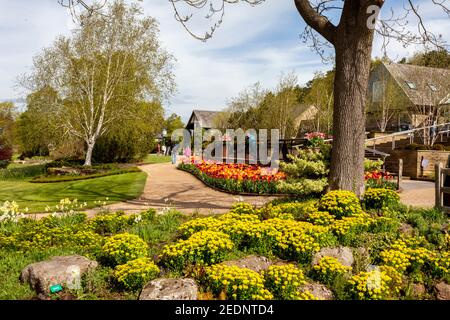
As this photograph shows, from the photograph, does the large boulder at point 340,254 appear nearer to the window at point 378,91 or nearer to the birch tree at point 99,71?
the birch tree at point 99,71

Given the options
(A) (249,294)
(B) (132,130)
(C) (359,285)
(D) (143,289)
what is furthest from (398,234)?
(B) (132,130)

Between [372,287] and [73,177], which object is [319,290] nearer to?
[372,287]

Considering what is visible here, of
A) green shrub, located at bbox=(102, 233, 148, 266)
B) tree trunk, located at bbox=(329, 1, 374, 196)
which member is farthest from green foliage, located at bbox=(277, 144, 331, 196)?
green shrub, located at bbox=(102, 233, 148, 266)

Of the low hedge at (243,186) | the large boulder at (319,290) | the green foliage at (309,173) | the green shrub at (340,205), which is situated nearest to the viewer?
the large boulder at (319,290)

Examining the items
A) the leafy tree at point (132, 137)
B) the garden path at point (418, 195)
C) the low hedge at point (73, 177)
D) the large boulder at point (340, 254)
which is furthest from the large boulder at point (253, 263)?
the leafy tree at point (132, 137)

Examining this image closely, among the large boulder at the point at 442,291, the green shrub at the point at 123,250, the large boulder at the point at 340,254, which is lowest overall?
the large boulder at the point at 442,291

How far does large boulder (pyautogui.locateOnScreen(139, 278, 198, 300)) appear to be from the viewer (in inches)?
149

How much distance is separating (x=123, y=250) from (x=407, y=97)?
1206 inches

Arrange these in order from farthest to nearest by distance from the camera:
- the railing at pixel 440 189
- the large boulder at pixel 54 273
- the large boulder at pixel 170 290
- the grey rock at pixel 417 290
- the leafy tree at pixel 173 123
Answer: the leafy tree at pixel 173 123
the railing at pixel 440 189
the grey rock at pixel 417 290
the large boulder at pixel 54 273
the large boulder at pixel 170 290

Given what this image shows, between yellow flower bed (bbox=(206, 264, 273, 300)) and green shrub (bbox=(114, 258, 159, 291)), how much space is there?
2.13 ft

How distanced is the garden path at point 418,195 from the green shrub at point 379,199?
297 centimetres

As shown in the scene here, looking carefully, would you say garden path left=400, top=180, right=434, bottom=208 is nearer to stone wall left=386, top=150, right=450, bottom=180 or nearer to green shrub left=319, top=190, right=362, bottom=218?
stone wall left=386, top=150, right=450, bottom=180

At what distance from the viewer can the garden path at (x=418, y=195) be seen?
1055cm

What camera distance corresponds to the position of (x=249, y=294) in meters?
3.90
